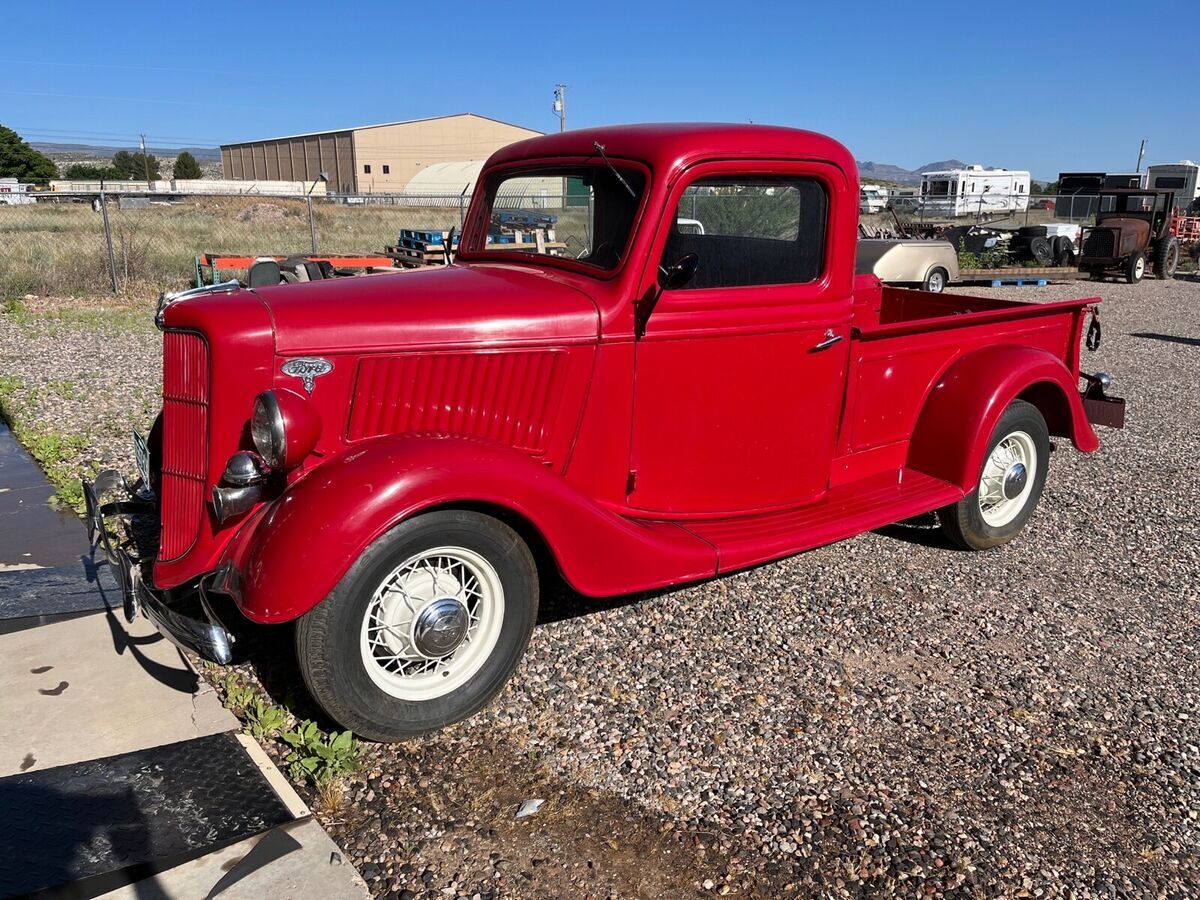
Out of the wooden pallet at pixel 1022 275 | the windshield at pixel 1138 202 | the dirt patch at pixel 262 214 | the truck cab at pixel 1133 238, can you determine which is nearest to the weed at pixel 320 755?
the wooden pallet at pixel 1022 275

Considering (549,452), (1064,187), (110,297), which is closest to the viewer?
(549,452)

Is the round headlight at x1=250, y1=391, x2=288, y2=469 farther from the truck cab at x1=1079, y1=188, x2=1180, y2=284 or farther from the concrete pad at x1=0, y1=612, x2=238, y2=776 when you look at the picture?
the truck cab at x1=1079, y1=188, x2=1180, y2=284

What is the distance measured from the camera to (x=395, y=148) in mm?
64750

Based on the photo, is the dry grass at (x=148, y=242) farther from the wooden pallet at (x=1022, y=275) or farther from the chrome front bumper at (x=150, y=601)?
the wooden pallet at (x=1022, y=275)

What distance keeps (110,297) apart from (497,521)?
1320 cm

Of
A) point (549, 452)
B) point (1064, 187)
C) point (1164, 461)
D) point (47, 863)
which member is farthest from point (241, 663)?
point (1064, 187)

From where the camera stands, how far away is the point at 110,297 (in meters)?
13.7

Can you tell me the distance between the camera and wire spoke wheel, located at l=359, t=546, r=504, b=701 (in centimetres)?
288

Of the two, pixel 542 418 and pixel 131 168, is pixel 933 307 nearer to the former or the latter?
pixel 542 418

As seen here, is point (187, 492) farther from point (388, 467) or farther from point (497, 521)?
point (497, 521)

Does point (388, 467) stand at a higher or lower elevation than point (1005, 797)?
higher

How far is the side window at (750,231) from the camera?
11.5 ft

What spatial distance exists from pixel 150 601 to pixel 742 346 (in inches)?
91.8

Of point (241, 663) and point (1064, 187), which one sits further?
point (1064, 187)
